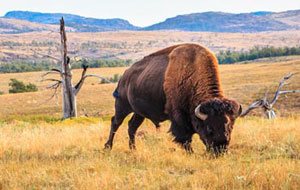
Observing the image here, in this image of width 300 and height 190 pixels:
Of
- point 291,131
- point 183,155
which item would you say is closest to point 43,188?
point 183,155

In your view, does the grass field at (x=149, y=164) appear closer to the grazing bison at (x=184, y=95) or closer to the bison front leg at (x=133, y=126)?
the bison front leg at (x=133, y=126)

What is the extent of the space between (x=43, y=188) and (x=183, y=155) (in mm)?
2891

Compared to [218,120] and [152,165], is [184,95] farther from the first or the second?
[152,165]

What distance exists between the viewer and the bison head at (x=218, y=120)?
787 centimetres

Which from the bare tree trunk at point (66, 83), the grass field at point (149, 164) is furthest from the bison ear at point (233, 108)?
the bare tree trunk at point (66, 83)

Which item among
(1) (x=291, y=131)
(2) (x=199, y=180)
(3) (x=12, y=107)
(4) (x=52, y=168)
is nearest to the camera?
(2) (x=199, y=180)

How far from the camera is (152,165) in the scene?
26.7ft

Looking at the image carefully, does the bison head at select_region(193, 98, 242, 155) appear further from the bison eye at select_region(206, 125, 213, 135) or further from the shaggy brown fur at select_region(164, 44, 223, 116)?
the shaggy brown fur at select_region(164, 44, 223, 116)

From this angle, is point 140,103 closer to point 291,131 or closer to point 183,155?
point 183,155

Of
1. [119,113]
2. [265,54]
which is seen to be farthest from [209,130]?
[265,54]

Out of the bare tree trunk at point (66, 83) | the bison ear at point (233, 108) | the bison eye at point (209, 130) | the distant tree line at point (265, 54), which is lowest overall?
the distant tree line at point (265, 54)

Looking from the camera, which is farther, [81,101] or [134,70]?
[81,101]

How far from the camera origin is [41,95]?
72.4 m

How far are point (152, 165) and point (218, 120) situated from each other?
1410mm
